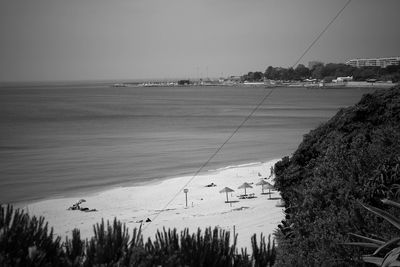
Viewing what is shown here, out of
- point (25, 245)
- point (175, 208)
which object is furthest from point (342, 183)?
point (175, 208)

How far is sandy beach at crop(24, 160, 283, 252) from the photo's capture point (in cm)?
1803

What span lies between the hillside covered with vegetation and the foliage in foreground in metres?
2.59

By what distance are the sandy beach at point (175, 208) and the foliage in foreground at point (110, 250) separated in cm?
1071

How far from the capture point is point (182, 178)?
98.7 feet

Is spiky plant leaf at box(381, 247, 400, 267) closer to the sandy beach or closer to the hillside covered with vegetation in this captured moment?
the hillside covered with vegetation

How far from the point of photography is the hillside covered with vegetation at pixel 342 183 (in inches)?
269

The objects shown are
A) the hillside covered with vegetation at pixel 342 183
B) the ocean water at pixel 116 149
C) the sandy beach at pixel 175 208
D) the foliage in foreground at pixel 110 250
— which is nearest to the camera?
the foliage in foreground at pixel 110 250

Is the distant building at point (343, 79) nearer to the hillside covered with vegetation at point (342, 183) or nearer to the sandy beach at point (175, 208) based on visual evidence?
the sandy beach at point (175, 208)

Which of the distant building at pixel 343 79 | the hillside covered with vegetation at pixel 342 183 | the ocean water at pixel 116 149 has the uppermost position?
the distant building at pixel 343 79

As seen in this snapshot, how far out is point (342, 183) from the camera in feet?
26.9

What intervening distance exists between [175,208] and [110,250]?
1867 cm

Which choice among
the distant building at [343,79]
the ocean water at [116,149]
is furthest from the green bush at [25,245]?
the distant building at [343,79]

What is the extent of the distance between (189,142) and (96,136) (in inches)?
564

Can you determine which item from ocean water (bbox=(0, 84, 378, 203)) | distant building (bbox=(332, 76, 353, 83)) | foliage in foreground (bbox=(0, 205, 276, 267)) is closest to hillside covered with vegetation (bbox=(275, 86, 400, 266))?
foliage in foreground (bbox=(0, 205, 276, 267))
